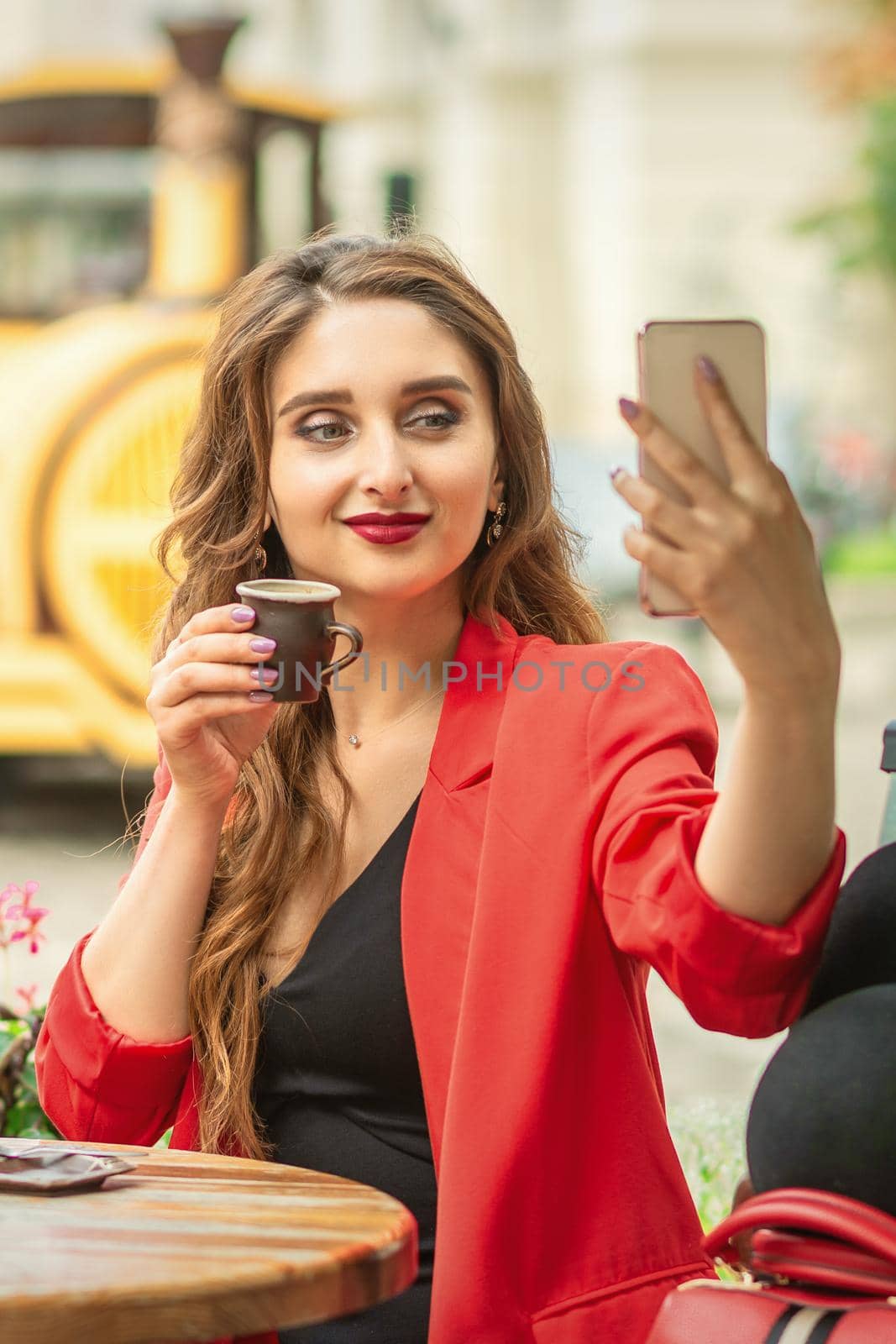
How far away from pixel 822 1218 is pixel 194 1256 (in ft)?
1.55

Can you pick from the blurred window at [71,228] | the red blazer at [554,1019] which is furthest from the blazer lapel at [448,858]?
the blurred window at [71,228]

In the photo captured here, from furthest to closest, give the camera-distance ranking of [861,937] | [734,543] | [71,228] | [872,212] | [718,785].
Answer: [872,212]
[718,785]
[71,228]
[861,937]
[734,543]

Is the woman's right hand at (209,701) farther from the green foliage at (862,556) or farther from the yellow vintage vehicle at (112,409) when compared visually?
the green foliage at (862,556)

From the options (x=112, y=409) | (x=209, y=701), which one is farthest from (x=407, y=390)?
(x=112, y=409)

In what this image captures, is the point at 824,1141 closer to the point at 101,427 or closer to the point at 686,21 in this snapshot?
A: the point at 101,427

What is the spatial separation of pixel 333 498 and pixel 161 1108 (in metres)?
0.69

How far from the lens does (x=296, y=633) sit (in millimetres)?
1777

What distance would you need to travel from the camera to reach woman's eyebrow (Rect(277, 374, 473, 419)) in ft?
6.45

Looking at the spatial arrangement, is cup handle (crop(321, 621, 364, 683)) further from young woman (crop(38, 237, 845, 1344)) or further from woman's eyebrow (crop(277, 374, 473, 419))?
woman's eyebrow (crop(277, 374, 473, 419))

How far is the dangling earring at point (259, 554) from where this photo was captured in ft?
7.14

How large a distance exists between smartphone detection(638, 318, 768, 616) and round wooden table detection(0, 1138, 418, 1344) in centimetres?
55

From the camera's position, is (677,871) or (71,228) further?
(71,228)

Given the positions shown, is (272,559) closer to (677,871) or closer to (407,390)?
(407,390)

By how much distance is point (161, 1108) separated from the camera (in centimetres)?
198
